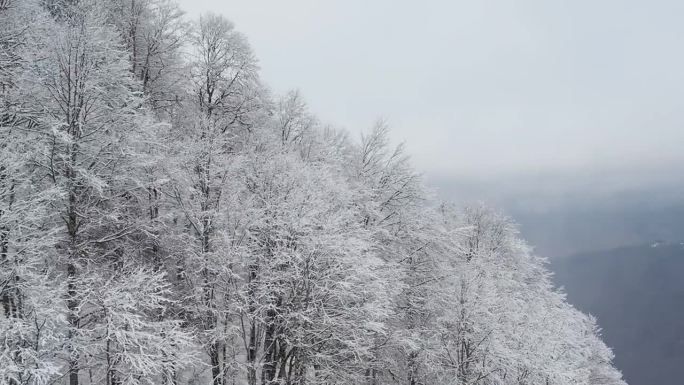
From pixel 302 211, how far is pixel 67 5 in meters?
18.9

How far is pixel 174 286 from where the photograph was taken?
17.2 m

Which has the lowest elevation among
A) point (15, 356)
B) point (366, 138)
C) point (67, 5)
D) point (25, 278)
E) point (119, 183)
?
point (15, 356)

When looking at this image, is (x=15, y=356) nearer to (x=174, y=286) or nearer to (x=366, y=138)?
(x=174, y=286)

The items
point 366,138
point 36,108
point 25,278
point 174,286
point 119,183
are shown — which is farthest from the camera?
point 366,138

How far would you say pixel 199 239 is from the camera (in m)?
16.9

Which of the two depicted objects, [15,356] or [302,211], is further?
[302,211]

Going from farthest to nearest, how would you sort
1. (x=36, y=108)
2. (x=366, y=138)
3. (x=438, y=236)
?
(x=366, y=138) < (x=438, y=236) < (x=36, y=108)

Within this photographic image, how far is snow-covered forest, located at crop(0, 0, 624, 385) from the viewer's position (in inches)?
468

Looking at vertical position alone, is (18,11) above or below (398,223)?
above

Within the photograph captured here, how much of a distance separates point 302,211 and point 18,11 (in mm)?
12822

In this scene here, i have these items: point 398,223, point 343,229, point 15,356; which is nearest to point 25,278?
point 15,356

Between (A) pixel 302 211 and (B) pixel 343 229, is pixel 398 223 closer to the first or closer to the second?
(B) pixel 343 229

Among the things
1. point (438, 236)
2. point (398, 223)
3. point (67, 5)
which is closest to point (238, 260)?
point (398, 223)

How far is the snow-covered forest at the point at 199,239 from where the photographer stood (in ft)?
39.0
